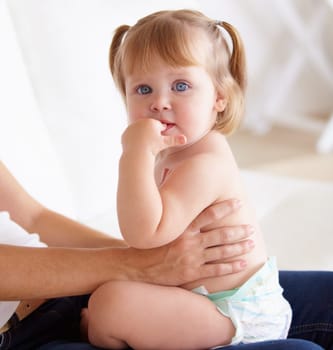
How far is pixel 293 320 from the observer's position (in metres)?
1.17

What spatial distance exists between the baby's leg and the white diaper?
1 centimetres

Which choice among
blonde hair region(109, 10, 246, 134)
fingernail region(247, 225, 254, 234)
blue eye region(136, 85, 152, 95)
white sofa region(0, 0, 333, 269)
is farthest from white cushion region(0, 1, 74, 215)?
fingernail region(247, 225, 254, 234)

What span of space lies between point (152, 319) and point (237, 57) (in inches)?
17.1

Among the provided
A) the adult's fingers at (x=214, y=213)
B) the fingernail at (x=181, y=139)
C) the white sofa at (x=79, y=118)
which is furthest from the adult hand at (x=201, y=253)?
the white sofa at (x=79, y=118)

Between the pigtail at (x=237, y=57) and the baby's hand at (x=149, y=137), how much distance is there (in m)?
0.21

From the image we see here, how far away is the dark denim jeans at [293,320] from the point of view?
105 cm

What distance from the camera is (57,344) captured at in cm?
102

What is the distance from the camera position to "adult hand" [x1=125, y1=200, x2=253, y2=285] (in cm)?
102

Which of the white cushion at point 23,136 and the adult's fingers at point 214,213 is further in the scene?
the white cushion at point 23,136

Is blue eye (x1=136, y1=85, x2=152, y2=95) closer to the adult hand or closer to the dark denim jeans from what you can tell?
the adult hand

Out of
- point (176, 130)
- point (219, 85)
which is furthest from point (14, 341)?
point (219, 85)

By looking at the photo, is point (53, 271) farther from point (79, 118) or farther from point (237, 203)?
point (79, 118)

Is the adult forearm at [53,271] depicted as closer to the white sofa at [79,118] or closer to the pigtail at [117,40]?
the pigtail at [117,40]

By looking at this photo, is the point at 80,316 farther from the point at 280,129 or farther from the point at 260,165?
the point at 280,129
